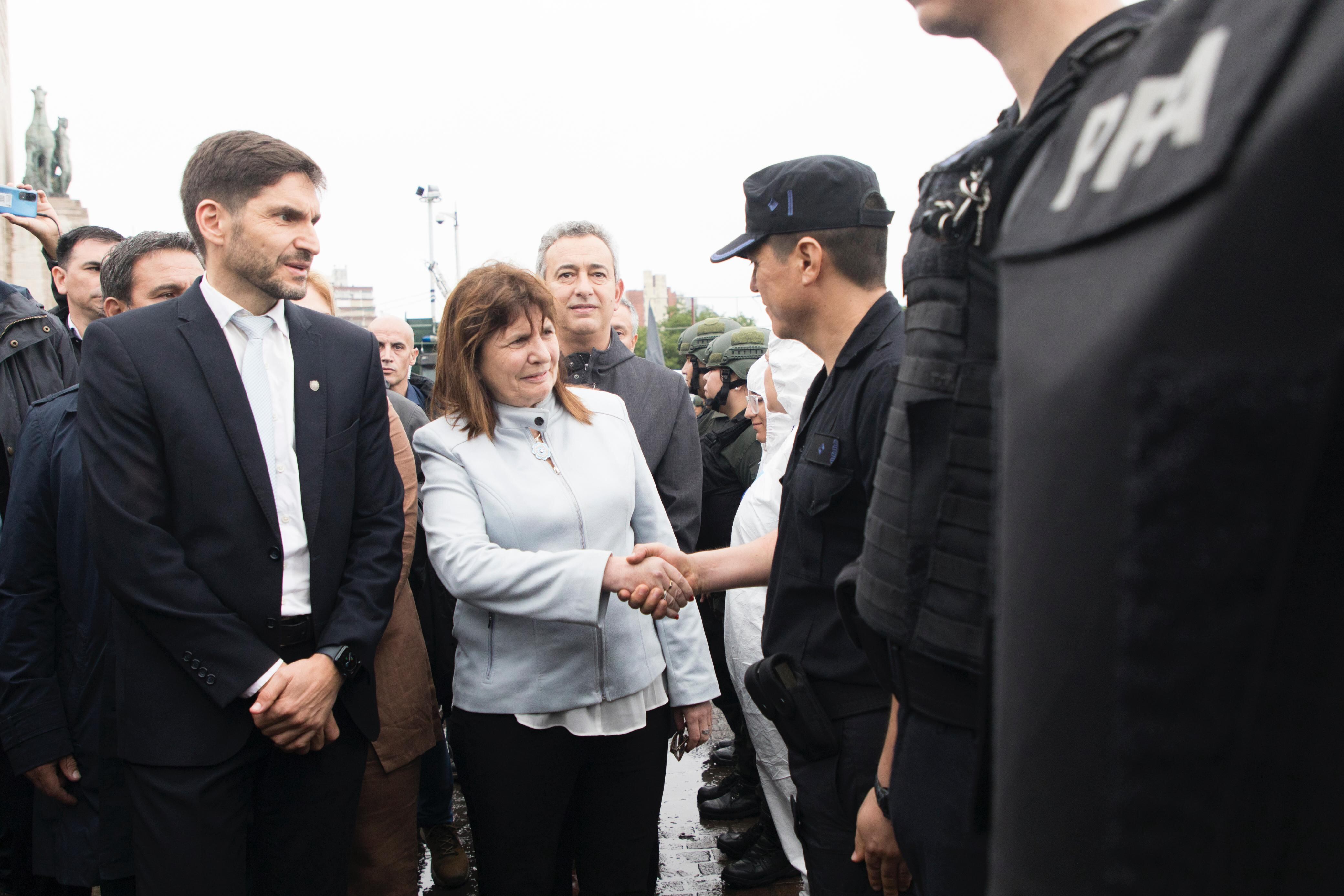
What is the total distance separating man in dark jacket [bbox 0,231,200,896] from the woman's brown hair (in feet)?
4.09

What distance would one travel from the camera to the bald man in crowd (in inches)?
225

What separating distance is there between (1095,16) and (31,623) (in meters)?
3.47

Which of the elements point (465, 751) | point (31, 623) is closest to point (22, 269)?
point (31, 623)

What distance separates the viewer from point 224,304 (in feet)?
8.63

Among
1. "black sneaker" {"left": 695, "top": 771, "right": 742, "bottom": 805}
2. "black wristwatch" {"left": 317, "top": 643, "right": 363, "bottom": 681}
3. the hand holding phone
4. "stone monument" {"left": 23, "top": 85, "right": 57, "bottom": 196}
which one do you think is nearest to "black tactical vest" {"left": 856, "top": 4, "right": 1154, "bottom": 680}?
"black wristwatch" {"left": 317, "top": 643, "right": 363, "bottom": 681}

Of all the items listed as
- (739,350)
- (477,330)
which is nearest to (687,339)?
(739,350)

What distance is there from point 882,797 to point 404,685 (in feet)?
6.90

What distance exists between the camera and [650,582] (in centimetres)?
264

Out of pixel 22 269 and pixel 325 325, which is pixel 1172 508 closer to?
pixel 325 325

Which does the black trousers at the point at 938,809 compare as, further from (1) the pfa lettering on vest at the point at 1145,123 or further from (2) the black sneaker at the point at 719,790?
(2) the black sneaker at the point at 719,790

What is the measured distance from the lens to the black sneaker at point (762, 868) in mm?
4086

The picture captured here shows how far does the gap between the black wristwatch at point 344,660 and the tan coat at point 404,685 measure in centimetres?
37

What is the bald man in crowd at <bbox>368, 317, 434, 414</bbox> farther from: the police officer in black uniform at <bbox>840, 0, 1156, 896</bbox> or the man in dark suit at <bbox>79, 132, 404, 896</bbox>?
the police officer in black uniform at <bbox>840, 0, 1156, 896</bbox>

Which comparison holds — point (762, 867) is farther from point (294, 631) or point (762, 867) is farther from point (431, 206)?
point (431, 206)
